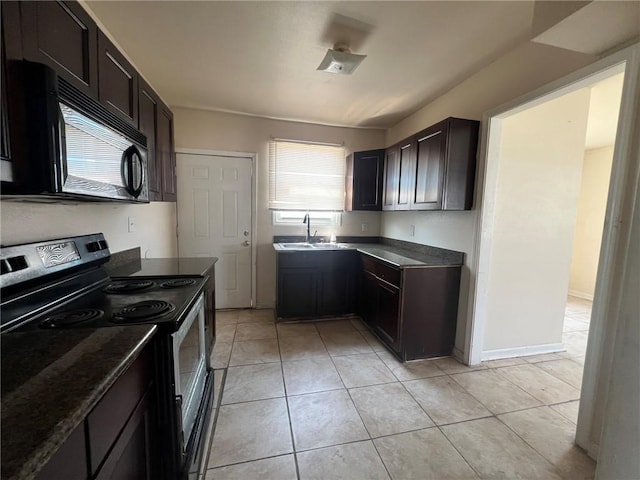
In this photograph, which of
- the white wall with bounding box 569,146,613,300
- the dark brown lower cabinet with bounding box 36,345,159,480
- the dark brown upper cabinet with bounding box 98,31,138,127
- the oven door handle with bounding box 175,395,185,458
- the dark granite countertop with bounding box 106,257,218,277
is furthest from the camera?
the white wall with bounding box 569,146,613,300

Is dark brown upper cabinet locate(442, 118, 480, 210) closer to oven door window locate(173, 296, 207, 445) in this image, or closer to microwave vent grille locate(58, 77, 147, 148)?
oven door window locate(173, 296, 207, 445)

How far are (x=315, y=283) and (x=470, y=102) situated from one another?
7.87ft

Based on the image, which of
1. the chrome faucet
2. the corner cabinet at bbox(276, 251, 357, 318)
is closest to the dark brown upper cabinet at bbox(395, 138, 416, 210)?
the corner cabinet at bbox(276, 251, 357, 318)

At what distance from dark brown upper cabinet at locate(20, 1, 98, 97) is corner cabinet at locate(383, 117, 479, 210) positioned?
2.36 m

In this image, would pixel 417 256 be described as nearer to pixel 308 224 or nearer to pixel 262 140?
pixel 308 224

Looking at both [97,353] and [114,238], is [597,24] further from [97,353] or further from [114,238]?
[114,238]

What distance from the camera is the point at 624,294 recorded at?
100 centimetres

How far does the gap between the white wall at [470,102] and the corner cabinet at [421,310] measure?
3.8 inches

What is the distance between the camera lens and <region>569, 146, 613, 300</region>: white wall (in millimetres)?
4367

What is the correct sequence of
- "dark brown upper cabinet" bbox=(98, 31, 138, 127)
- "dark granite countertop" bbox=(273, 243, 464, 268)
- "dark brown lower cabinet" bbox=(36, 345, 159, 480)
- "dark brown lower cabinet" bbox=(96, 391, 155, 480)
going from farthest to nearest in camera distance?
"dark granite countertop" bbox=(273, 243, 464, 268)
"dark brown upper cabinet" bbox=(98, 31, 138, 127)
"dark brown lower cabinet" bbox=(96, 391, 155, 480)
"dark brown lower cabinet" bbox=(36, 345, 159, 480)

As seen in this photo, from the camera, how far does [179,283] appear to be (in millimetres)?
1627

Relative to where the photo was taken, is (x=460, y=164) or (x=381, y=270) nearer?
(x=460, y=164)

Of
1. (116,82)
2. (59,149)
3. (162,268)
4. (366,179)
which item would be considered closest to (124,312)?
(59,149)

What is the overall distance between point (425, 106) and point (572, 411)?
9.75 ft
